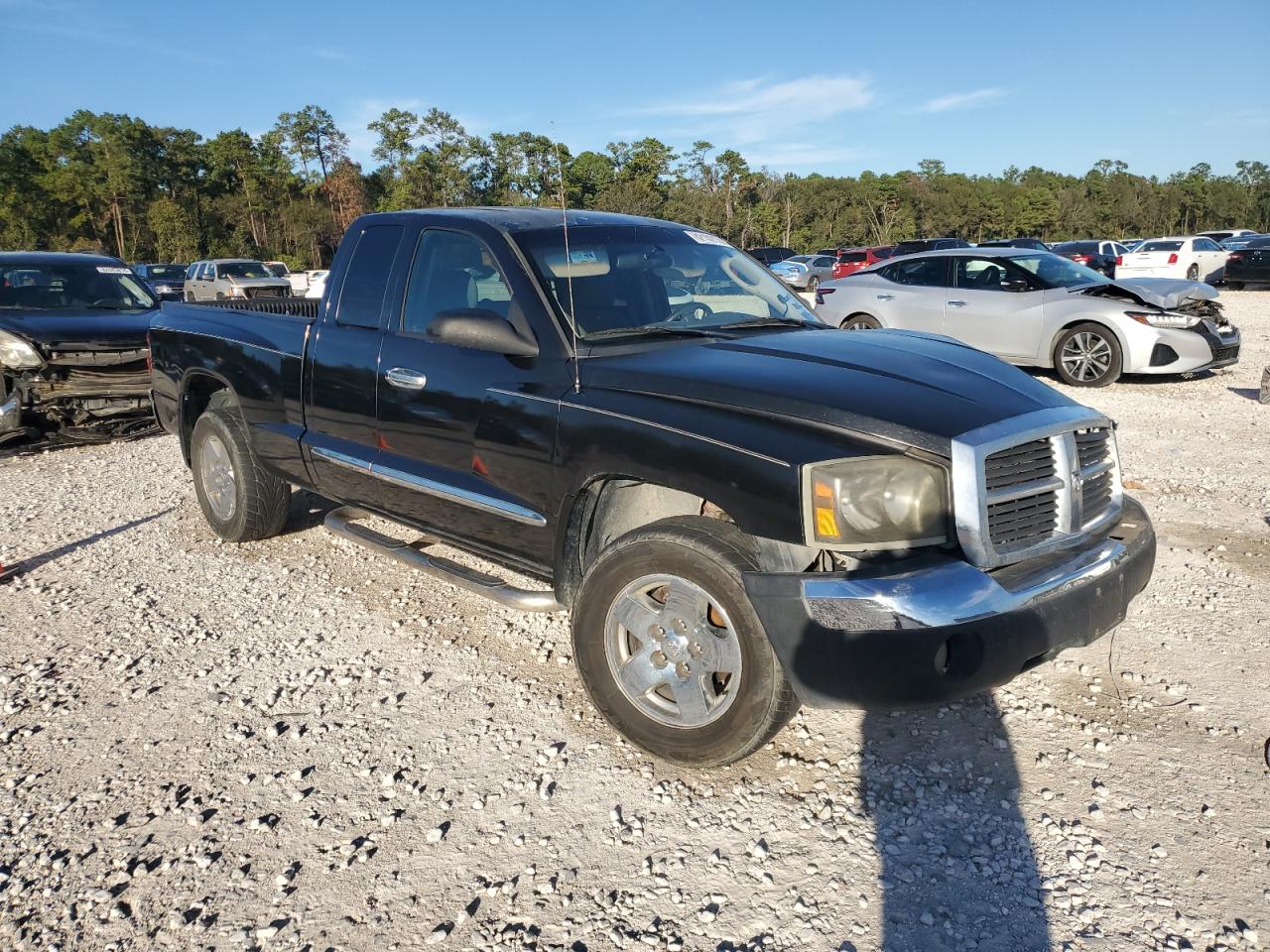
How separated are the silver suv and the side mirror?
2362cm

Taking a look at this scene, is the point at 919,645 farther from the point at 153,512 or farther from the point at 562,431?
the point at 153,512

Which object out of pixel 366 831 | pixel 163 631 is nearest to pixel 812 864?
pixel 366 831

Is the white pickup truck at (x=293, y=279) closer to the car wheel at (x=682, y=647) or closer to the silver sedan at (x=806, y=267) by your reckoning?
the silver sedan at (x=806, y=267)

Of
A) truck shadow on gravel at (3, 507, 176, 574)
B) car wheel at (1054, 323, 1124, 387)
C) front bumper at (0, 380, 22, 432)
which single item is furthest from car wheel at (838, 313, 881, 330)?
front bumper at (0, 380, 22, 432)

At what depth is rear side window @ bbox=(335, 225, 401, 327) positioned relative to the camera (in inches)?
169

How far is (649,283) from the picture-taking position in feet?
12.9

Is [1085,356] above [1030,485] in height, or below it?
below

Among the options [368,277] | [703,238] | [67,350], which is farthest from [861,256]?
[368,277]

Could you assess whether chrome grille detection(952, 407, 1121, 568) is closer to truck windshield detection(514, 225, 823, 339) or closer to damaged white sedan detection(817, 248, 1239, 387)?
truck windshield detection(514, 225, 823, 339)

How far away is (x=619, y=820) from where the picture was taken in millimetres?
2852

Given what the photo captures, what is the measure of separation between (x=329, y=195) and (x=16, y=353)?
62.8 metres

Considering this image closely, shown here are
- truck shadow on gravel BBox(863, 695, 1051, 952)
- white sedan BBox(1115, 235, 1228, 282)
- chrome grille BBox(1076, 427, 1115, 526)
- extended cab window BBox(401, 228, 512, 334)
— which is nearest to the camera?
truck shadow on gravel BBox(863, 695, 1051, 952)

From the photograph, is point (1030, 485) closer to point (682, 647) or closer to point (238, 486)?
point (682, 647)

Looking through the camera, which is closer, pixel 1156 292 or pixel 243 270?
pixel 1156 292
